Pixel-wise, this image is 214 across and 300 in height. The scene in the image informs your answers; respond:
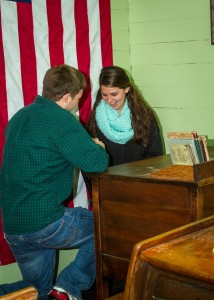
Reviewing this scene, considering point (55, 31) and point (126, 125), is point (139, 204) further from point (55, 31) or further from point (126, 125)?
point (55, 31)

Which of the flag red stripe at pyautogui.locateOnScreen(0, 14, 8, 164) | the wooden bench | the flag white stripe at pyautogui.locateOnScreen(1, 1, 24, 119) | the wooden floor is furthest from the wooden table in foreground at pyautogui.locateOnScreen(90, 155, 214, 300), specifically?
the flag white stripe at pyautogui.locateOnScreen(1, 1, 24, 119)

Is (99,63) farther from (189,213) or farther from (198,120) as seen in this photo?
(189,213)

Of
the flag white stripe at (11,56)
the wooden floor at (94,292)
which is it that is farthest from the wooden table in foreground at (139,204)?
the flag white stripe at (11,56)

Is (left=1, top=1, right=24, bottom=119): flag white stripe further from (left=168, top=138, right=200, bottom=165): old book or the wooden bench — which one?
the wooden bench

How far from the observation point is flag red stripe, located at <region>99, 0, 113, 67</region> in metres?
3.60

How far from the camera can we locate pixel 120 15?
3.78 m

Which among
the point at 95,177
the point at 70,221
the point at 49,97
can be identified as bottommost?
the point at 70,221

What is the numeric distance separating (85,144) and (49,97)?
379mm

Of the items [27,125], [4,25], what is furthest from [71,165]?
[4,25]

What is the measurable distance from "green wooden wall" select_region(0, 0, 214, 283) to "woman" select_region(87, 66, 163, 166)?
0.40 m

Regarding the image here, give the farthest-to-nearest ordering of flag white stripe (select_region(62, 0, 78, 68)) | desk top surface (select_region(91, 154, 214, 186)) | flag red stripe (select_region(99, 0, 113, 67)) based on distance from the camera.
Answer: flag red stripe (select_region(99, 0, 113, 67)), flag white stripe (select_region(62, 0, 78, 68)), desk top surface (select_region(91, 154, 214, 186))

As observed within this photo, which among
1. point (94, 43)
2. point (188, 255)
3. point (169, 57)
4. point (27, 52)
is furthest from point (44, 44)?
point (188, 255)

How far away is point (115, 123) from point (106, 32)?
812 millimetres

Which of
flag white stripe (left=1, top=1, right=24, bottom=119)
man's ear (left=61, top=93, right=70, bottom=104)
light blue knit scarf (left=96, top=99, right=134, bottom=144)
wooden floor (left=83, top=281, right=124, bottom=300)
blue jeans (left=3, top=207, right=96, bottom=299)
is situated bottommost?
wooden floor (left=83, top=281, right=124, bottom=300)
